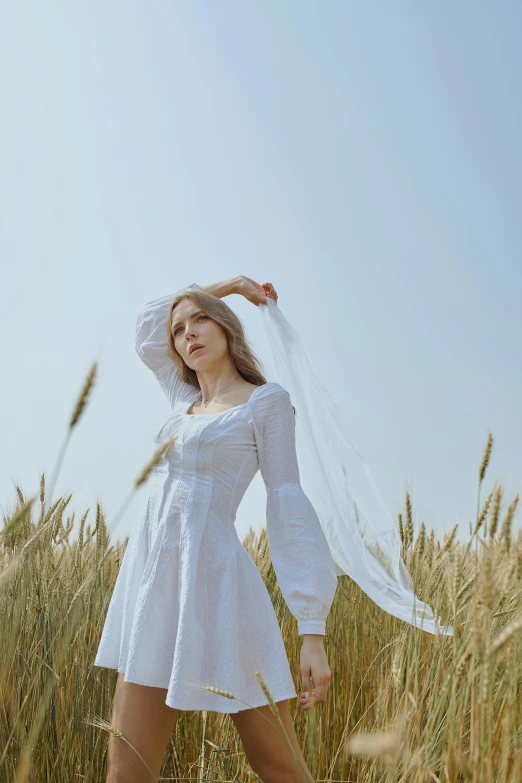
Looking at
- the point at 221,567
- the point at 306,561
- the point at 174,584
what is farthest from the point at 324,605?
the point at 174,584

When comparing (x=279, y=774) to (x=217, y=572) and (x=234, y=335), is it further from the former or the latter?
(x=234, y=335)

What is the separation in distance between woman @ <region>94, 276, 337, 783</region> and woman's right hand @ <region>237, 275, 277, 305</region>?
61cm

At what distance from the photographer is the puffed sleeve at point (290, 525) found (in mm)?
1549

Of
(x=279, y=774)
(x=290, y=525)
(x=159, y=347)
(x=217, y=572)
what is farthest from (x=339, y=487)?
(x=279, y=774)

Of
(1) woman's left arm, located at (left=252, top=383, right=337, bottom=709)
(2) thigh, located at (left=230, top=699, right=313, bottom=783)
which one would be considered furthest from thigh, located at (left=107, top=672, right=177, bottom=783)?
(1) woman's left arm, located at (left=252, top=383, right=337, bottom=709)

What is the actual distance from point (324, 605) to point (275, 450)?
39 cm

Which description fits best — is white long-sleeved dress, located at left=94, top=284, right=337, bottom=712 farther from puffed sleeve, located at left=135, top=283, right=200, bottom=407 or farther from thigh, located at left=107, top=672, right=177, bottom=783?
puffed sleeve, located at left=135, top=283, right=200, bottom=407

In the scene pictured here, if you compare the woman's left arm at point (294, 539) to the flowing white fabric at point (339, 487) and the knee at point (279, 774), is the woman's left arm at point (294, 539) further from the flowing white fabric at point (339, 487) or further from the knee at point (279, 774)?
the flowing white fabric at point (339, 487)

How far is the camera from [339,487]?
213 centimetres

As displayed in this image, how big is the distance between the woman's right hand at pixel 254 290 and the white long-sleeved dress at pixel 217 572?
0.72 metres

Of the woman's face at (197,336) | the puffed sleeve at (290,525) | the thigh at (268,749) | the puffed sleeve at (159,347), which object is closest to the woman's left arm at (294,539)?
the puffed sleeve at (290,525)

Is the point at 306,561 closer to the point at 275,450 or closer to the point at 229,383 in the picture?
the point at 275,450

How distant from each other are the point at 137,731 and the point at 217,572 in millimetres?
368

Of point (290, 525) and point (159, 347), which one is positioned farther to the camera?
point (159, 347)
